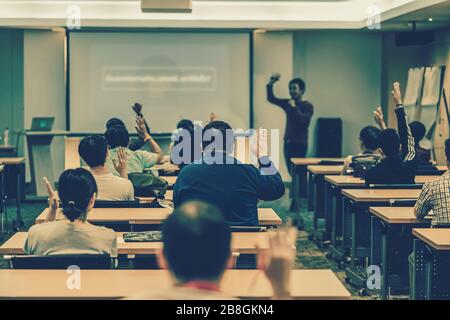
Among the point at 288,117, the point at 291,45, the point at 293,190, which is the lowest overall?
the point at 293,190

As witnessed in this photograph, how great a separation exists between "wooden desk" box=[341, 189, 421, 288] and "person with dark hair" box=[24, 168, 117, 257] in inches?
106

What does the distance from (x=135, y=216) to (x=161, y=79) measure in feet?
24.7

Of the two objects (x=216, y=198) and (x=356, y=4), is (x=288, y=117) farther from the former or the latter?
(x=216, y=198)

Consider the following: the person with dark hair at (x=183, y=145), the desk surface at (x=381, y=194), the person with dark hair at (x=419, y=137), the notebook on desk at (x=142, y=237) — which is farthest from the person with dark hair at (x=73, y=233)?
the person with dark hair at (x=419, y=137)

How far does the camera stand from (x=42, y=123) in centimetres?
1117

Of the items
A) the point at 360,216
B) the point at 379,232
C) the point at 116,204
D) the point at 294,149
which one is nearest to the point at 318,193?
the point at 360,216

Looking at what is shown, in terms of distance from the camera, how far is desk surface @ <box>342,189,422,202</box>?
571 centimetres

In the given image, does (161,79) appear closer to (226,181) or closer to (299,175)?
(299,175)

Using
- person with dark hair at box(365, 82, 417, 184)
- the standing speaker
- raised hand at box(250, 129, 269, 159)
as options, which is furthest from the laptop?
raised hand at box(250, 129, 269, 159)

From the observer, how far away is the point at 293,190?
952 cm

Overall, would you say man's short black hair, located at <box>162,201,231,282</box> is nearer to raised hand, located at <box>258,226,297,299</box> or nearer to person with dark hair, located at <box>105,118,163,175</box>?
raised hand, located at <box>258,226,297,299</box>

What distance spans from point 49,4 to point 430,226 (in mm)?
8160
